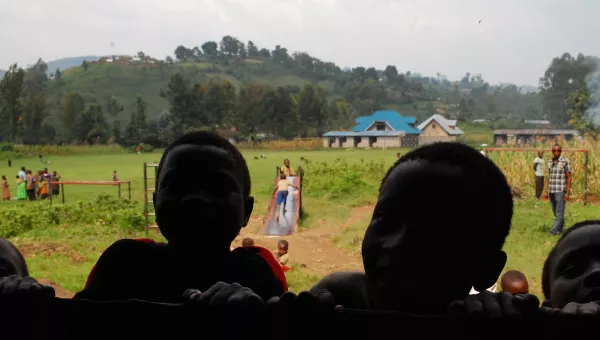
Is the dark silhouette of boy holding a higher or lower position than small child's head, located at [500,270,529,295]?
higher

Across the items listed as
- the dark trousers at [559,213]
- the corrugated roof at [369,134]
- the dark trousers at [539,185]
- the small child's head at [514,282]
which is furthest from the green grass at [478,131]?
the small child's head at [514,282]

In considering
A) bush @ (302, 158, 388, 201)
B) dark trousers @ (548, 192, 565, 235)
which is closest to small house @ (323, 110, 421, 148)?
bush @ (302, 158, 388, 201)

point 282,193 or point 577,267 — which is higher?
point 577,267

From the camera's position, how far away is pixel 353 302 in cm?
115

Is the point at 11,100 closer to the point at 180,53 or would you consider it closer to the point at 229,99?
the point at 229,99

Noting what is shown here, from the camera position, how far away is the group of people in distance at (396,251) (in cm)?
108

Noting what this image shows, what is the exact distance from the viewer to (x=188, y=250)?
1.35 meters

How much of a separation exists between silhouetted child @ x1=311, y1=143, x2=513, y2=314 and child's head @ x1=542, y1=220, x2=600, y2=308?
163mm

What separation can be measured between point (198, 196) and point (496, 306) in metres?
0.71

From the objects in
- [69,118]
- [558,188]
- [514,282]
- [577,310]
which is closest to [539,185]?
[558,188]

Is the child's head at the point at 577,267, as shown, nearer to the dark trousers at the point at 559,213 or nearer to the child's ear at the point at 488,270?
the child's ear at the point at 488,270

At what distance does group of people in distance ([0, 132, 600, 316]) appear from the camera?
108 cm

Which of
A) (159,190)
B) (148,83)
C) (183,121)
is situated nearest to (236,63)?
(148,83)

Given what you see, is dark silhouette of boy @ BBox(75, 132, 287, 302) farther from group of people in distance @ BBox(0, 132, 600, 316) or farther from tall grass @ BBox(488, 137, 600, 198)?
tall grass @ BBox(488, 137, 600, 198)
